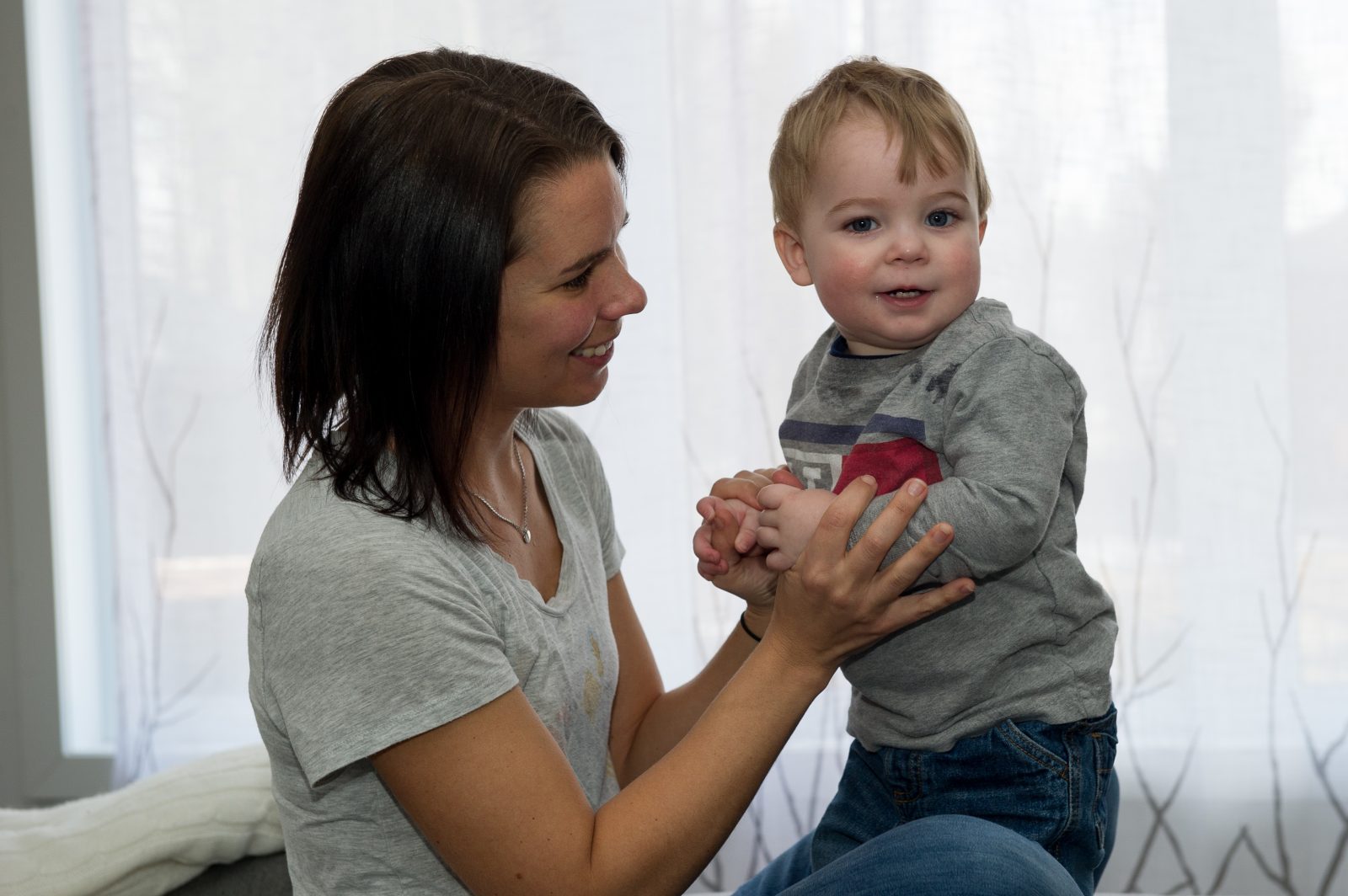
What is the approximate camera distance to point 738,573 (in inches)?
54.3

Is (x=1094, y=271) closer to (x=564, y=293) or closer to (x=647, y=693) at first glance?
(x=647, y=693)

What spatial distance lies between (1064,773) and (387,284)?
2.61ft

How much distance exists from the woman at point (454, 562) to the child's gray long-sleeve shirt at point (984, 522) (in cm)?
7

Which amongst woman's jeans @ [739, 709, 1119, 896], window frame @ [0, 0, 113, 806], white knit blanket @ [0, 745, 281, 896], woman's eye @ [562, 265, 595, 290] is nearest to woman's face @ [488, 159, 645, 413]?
woman's eye @ [562, 265, 595, 290]

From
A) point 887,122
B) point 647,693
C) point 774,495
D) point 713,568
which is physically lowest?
point 647,693

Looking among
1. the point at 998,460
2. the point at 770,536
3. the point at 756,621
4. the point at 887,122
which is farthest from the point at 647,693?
the point at 887,122

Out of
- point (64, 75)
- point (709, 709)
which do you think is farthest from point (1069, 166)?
point (64, 75)

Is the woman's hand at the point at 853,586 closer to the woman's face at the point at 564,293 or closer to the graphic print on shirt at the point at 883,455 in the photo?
the graphic print on shirt at the point at 883,455

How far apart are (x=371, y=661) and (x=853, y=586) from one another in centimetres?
43

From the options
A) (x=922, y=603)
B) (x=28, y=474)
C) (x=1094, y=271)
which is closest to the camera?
(x=922, y=603)

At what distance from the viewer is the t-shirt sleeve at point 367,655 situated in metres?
1.04

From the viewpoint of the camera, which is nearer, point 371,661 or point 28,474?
point 371,661

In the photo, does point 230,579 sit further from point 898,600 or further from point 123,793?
point 898,600

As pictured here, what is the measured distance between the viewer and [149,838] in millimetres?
1444
